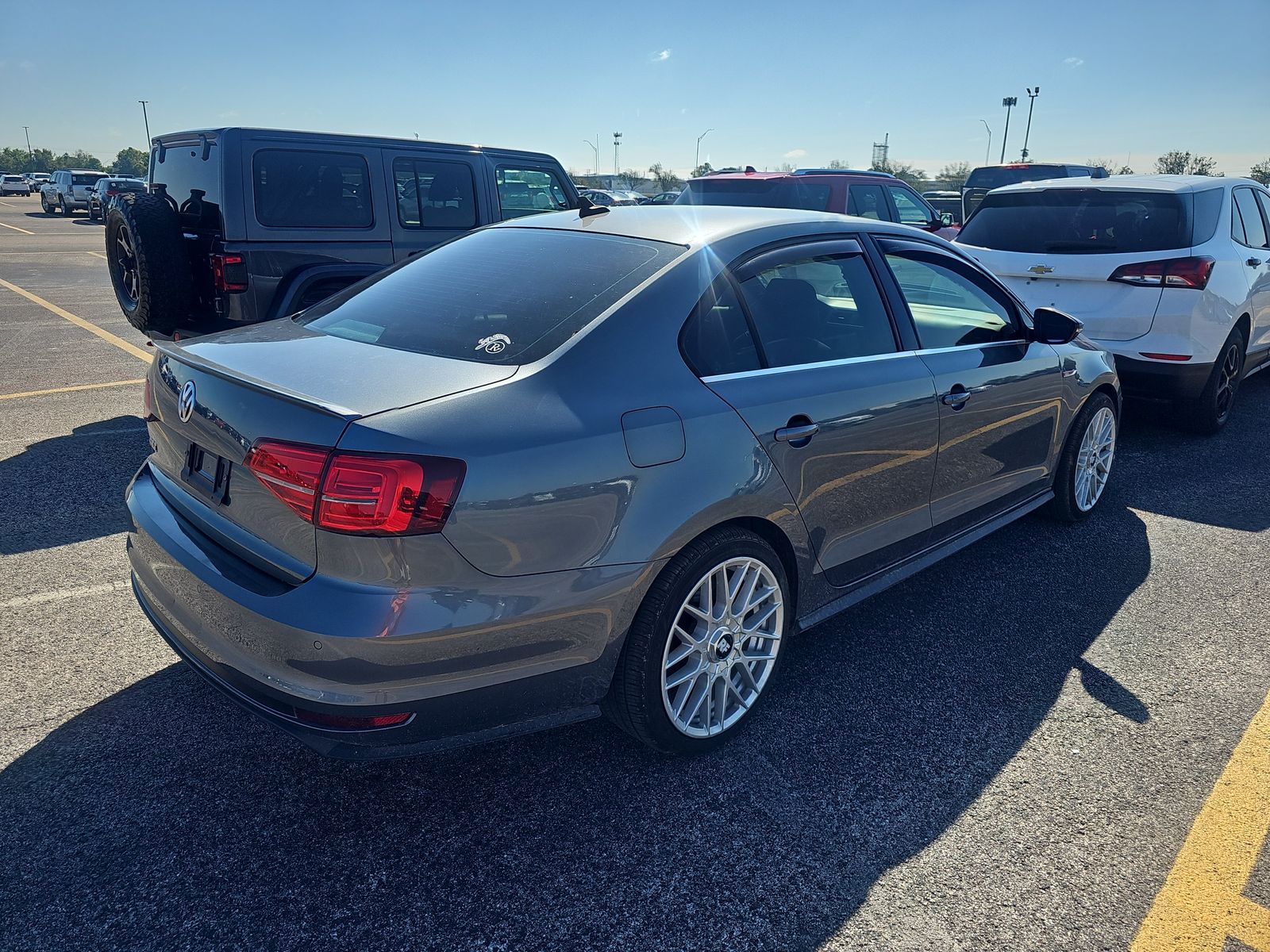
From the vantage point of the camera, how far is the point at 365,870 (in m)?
2.37

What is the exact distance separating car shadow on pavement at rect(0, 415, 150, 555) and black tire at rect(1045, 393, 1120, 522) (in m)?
4.50

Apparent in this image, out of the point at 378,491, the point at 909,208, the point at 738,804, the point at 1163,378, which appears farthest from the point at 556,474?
the point at 909,208

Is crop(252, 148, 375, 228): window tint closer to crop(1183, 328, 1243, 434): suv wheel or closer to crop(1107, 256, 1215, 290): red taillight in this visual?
crop(1107, 256, 1215, 290): red taillight

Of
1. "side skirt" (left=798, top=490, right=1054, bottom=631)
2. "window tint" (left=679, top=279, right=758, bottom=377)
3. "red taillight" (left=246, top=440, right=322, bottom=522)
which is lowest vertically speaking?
"side skirt" (left=798, top=490, right=1054, bottom=631)

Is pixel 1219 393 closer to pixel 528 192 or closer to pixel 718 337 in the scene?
pixel 718 337

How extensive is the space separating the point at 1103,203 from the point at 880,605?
4.03 m

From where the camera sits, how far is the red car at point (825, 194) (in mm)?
9758

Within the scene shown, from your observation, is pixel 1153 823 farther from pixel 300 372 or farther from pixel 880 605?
pixel 300 372

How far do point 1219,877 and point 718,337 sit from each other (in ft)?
6.61

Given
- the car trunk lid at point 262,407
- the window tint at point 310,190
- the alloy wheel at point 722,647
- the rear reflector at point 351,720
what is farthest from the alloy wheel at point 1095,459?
the window tint at point 310,190

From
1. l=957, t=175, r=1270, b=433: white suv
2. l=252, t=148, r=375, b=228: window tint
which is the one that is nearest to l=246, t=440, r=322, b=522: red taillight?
l=252, t=148, r=375, b=228: window tint

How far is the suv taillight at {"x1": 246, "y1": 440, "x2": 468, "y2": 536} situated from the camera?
6.99 feet

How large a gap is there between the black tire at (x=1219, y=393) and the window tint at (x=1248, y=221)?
765 millimetres

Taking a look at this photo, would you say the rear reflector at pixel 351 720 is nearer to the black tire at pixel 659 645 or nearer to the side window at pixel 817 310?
the black tire at pixel 659 645
